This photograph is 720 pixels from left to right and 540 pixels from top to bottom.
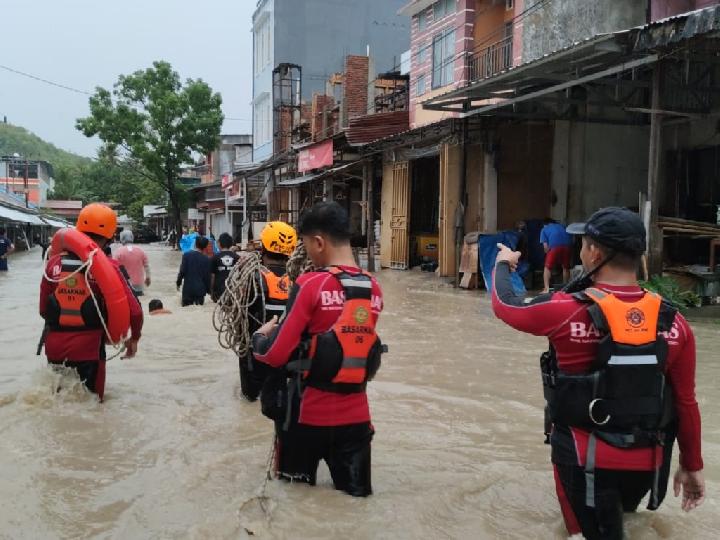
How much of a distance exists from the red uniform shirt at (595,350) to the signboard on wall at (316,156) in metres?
17.5

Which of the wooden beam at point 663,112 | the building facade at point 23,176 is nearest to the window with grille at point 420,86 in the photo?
the wooden beam at point 663,112

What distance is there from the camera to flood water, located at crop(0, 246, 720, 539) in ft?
10.7

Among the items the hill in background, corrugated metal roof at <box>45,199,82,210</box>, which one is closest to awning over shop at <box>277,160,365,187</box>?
corrugated metal roof at <box>45,199,82,210</box>

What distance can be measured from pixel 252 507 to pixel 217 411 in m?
2.48

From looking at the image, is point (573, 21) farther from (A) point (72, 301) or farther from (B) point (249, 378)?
(A) point (72, 301)

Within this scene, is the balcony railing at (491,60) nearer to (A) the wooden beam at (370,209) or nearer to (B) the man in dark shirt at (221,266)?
(A) the wooden beam at (370,209)

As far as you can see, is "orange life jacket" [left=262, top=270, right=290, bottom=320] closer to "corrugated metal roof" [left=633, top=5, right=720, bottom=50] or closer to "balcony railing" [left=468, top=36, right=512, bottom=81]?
"corrugated metal roof" [left=633, top=5, right=720, bottom=50]

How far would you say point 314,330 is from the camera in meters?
2.93

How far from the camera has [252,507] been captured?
3.34 m

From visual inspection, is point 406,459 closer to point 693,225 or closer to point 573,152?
point 693,225

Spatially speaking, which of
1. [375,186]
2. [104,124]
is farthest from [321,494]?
[104,124]

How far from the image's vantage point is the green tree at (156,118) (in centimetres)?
3519

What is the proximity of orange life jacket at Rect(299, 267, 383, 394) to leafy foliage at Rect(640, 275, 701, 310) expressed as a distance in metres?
7.57

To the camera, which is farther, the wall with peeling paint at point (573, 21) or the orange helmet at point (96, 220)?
the wall with peeling paint at point (573, 21)
